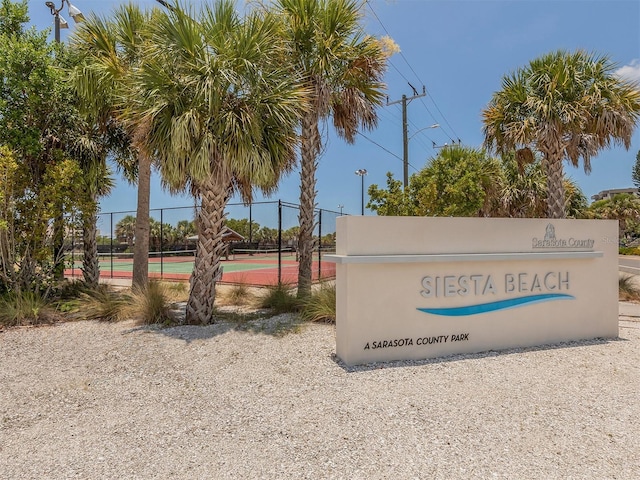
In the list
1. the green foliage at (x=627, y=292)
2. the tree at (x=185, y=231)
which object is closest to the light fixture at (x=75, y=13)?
the green foliage at (x=627, y=292)

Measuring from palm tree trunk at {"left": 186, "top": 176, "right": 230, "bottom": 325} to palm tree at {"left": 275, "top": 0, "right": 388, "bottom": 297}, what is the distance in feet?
7.50

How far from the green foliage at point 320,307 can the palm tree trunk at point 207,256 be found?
1.94 metres

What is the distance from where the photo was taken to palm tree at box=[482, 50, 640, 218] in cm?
1059

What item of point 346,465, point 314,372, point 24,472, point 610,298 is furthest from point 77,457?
point 610,298

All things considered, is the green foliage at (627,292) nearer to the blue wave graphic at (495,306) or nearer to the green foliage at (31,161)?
the blue wave graphic at (495,306)

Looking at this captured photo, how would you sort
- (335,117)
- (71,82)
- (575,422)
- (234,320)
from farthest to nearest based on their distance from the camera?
1. (335,117)
2. (71,82)
3. (234,320)
4. (575,422)

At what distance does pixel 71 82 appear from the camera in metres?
8.93

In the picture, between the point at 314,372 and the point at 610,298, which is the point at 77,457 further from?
the point at 610,298

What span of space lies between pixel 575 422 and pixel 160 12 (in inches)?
353

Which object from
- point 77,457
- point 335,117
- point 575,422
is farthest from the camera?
point 335,117

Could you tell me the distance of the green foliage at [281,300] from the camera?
28.7 feet

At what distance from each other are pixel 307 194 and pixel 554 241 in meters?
5.30

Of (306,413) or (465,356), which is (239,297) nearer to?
(465,356)

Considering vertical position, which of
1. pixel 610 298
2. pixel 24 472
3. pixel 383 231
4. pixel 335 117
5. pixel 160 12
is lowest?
pixel 24 472
